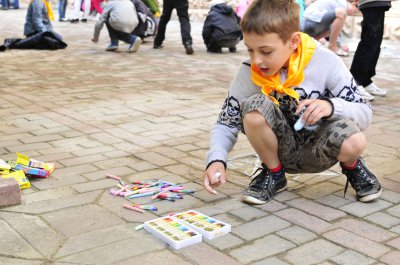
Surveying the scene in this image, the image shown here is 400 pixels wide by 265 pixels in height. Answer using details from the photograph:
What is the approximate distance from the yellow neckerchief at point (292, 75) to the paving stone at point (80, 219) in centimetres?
95

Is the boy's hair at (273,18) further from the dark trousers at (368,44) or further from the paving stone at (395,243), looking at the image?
the dark trousers at (368,44)

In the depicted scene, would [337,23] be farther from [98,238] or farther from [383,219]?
[98,238]

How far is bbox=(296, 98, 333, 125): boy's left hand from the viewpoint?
2654 millimetres

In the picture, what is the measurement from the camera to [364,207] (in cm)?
298

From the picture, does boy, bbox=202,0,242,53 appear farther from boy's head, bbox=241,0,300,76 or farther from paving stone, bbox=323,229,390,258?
paving stone, bbox=323,229,390,258

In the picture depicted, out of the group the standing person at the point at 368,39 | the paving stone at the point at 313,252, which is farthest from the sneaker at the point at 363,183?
the standing person at the point at 368,39

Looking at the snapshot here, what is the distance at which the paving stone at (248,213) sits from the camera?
9.27 ft

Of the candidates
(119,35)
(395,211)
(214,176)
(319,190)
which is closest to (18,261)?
(214,176)

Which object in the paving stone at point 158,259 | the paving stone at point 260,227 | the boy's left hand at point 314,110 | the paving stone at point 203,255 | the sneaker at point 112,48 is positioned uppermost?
the boy's left hand at point 314,110

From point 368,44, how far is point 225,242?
3883 mm

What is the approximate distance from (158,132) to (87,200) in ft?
4.95

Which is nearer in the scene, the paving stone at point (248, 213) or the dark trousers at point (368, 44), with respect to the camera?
the paving stone at point (248, 213)

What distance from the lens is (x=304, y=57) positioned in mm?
2848

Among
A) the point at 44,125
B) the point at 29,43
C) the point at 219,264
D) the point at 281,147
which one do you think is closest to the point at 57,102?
the point at 44,125
